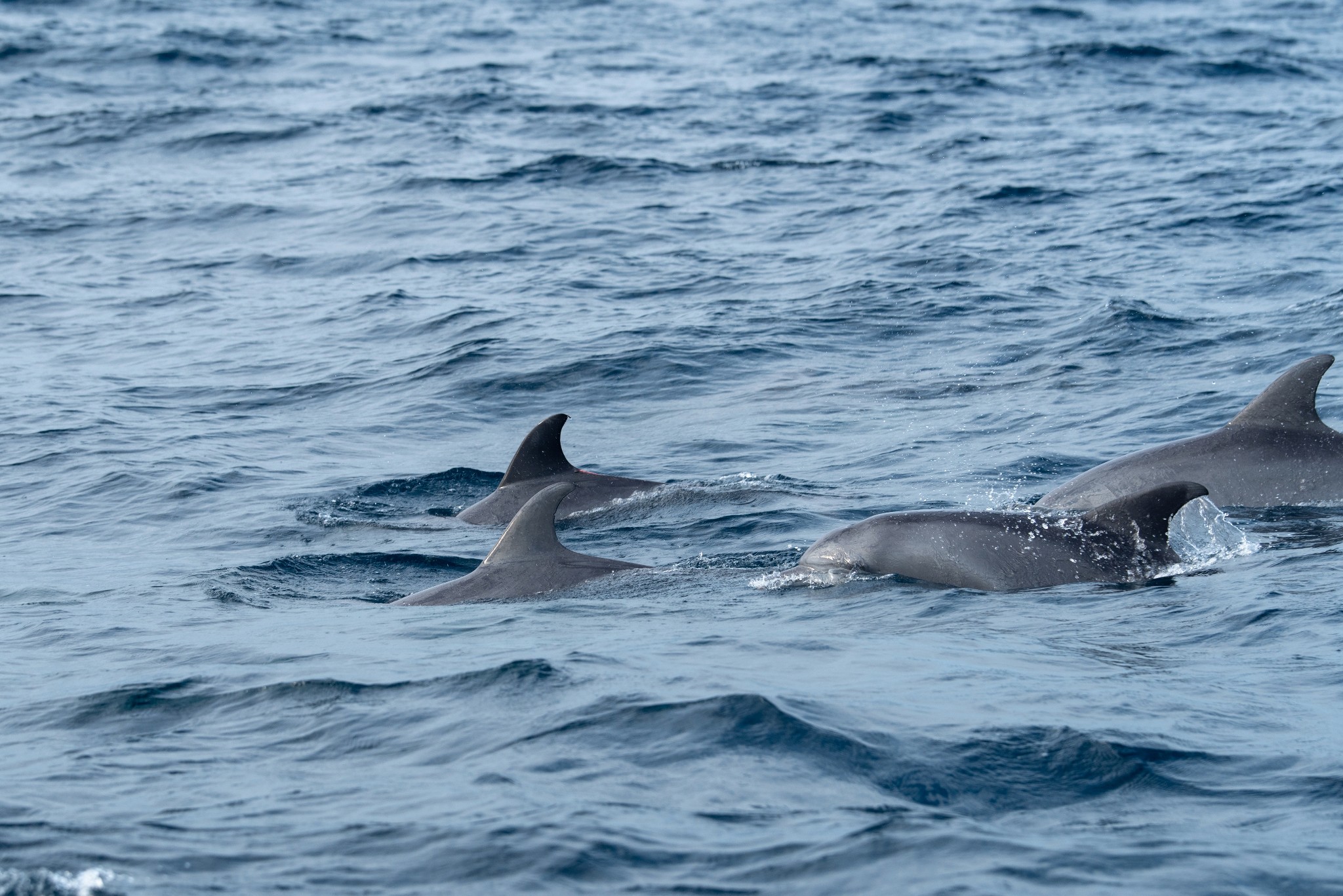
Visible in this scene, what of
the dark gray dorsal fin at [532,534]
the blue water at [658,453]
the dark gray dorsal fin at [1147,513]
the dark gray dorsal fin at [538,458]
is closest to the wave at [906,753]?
the blue water at [658,453]

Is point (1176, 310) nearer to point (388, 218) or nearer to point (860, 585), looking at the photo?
point (860, 585)

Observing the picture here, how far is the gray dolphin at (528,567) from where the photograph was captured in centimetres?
1017

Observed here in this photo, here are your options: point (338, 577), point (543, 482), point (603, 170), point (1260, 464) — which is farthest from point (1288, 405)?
point (603, 170)

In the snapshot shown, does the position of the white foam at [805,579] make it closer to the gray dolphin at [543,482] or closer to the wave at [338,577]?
the wave at [338,577]

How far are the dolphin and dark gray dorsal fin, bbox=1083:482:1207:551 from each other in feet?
4.51

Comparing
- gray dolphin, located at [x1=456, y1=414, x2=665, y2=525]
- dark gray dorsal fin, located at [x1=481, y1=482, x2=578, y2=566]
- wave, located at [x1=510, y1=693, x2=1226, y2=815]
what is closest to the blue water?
wave, located at [x1=510, y1=693, x2=1226, y2=815]

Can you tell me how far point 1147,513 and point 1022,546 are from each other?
737 mm

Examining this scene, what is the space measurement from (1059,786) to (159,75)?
36.3 m

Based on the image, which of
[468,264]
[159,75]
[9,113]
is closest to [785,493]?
[468,264]

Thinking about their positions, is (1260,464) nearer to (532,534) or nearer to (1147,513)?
(1147,513)

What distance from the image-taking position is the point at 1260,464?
11.4m

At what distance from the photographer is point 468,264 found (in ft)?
77.4

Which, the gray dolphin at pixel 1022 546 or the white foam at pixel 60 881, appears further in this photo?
the gray dolphin at pixel 1022 546

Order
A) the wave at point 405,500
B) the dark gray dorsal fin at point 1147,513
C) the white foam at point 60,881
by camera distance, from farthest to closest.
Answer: the wave at point 405,500 < the dark gray dorsal fin at point 1147,513 < the white foam at point 60,881
